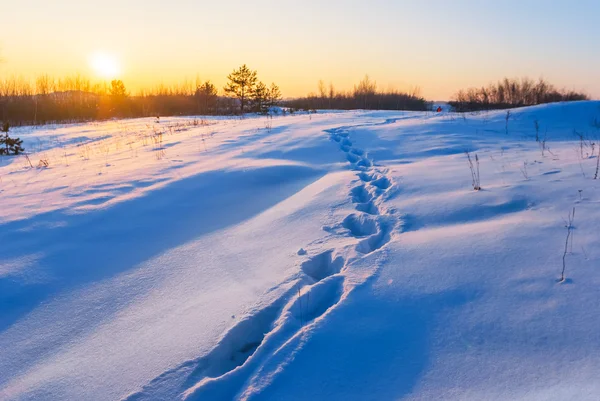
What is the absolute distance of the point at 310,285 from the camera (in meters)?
2.51

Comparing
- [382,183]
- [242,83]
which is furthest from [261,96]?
[382,183]

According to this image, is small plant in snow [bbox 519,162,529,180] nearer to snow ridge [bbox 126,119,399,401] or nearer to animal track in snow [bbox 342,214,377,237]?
snow ridge [bbox 126,119,399,401]

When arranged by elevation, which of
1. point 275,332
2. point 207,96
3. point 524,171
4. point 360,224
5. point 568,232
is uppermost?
point 207,96

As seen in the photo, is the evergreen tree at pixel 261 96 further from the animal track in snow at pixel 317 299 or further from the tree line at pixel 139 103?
the animal track in snow at pixel 317 299

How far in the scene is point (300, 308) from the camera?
2262mm

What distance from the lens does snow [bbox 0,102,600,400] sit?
177 centimetres

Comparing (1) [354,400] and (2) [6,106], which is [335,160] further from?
(2) [6,106]

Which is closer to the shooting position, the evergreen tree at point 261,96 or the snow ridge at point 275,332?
the snow ridge at point 275,332

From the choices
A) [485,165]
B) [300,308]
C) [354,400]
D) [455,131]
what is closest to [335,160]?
[485,165]

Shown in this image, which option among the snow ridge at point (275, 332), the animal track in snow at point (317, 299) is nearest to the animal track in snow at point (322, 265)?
the snow ridge at point (275, 332)

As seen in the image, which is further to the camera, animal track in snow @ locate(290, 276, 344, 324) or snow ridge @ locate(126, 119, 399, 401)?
animal track in snow @ locate(290, 276, 344, 324)

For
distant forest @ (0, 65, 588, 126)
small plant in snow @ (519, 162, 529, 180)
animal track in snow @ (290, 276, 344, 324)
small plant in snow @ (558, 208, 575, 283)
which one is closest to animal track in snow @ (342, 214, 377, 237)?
animal track in snow @ (290, 276, 344, 324)

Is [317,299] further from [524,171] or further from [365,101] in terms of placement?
[365,101]

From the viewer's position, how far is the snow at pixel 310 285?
177 cm
